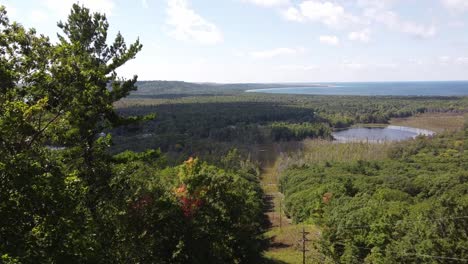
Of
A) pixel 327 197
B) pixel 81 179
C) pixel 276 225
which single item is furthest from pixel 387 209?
pixel 81 179

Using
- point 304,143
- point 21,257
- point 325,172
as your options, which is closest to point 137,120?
point 21,257

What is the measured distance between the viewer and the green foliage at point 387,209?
29.5 m

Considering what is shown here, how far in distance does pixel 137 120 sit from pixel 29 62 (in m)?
6.89

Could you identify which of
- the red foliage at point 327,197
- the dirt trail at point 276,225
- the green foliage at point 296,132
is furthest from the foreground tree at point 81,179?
the green foliage at point 296,132

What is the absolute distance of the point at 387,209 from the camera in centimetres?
3944

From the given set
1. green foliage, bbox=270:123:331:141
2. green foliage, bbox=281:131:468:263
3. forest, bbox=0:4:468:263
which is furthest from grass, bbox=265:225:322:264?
green foliage, bbox=270:123:331:141

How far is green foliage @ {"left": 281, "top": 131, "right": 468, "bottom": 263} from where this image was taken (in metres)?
29.5

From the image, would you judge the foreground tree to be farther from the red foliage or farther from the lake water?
the lake water

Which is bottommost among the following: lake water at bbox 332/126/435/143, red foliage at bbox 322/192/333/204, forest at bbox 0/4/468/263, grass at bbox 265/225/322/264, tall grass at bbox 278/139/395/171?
lake water at bbox 332/126/435/143

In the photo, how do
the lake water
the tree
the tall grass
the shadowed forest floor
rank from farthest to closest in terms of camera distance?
the lake water, the tall grass, the shadowed forest floor, the tree

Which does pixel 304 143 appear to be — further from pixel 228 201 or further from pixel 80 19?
pixel 80 19

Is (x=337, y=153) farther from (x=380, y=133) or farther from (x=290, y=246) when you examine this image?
(x=290, y=246)

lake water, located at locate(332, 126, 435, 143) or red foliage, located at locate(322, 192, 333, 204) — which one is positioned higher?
red foliage, located at locate(322, 192, 333, 204)

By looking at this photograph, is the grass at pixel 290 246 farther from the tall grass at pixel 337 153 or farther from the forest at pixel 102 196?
the tall grass at pixel 337 153
